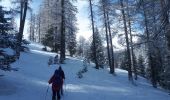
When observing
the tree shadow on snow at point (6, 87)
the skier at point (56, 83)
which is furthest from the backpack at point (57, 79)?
the tree shadow on snow at point (6, 87)

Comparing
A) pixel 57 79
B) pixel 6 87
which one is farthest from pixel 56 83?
pixel 6 87

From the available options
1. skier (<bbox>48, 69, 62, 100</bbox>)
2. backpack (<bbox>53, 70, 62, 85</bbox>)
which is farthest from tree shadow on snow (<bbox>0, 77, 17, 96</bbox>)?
backpack (<bbox>53, 70, 62, 85</bbox>)

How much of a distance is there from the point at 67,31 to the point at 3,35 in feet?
87.4

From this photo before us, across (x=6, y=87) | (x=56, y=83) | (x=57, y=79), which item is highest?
(x=57, y=79)

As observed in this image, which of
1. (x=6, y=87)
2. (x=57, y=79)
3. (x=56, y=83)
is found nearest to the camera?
(x=56, y=83)

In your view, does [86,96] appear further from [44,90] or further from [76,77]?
Result: [76,77]

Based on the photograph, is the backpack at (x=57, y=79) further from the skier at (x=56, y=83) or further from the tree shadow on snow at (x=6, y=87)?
the tree shadow on snow at (x=6, y=87)

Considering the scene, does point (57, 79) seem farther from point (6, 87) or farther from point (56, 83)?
point (6, 87)

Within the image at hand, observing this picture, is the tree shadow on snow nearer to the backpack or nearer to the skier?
the skier

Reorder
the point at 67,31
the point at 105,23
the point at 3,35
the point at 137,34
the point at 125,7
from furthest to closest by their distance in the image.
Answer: the point at 67,31, the point at 105,23, the point at 137,34, the point at 125,7, the point at 3,35

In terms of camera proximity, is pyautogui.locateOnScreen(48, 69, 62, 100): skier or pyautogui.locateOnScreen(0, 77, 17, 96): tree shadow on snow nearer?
pyautogui.locateOnScreen(48, 69, 62, 100): skier

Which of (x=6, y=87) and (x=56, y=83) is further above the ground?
(x=56, y=83)

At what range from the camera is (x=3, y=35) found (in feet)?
51.1

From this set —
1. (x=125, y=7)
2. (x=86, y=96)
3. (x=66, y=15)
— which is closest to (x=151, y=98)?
(x=86, y=96)
